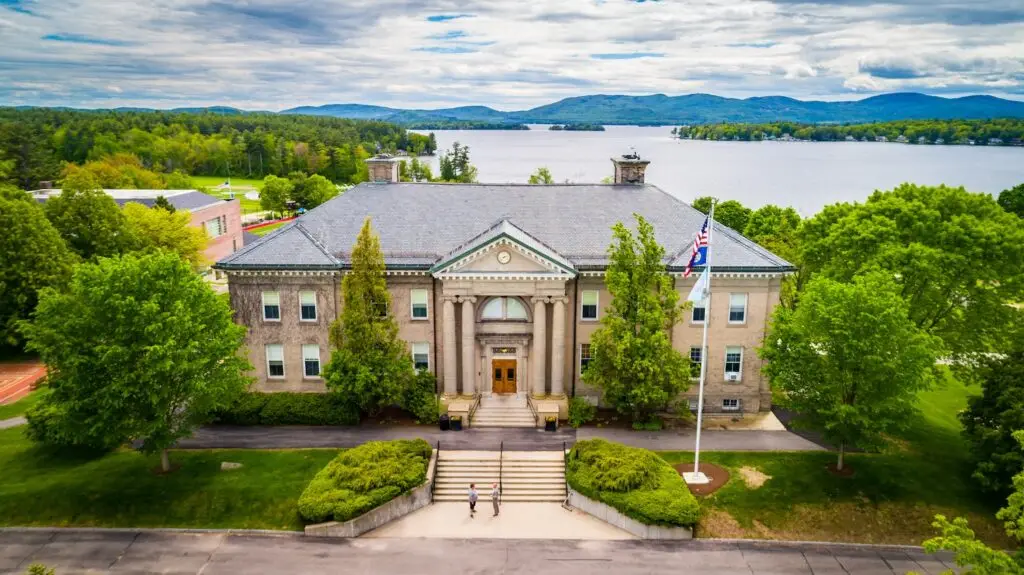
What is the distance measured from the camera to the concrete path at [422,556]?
26.7 meters

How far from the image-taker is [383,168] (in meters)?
47.9

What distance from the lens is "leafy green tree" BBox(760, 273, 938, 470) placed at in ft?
97.7

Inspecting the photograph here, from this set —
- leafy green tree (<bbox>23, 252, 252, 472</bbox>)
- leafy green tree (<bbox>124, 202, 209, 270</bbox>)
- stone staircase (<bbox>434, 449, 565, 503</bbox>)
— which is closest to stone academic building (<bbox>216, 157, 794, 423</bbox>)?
stone staircase (<bbox>434, 449, 565, 503</bbox>)

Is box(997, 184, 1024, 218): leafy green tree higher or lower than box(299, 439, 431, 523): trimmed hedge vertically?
higher

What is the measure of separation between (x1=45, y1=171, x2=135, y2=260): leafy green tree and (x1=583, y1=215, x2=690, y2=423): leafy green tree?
4594cm

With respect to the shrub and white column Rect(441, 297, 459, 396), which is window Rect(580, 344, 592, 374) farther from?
white column Rect(441, 297, 459, 396)

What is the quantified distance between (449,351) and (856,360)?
21.6m

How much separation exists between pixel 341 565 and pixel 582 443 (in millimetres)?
13136

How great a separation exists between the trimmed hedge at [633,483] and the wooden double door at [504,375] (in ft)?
26.4

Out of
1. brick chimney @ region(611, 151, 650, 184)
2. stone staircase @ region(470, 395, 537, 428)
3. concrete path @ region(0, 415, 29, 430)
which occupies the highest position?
brick chimney @ region(611, 151, 650, 184)

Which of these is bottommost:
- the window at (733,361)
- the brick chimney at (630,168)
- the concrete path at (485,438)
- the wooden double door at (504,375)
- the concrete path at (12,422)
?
the concrete path at (12,422)

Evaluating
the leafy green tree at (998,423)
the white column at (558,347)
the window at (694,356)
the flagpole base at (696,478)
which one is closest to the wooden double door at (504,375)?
the white column at (558,347)

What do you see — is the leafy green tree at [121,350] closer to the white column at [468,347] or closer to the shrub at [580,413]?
the white column at [468,347]

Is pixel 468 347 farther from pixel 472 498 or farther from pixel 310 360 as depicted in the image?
pixel 472 498
